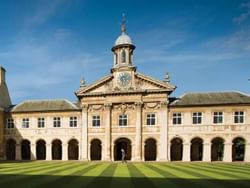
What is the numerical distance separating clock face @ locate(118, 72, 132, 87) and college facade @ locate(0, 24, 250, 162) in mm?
164

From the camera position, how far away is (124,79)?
43.4 meters

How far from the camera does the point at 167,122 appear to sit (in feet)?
137

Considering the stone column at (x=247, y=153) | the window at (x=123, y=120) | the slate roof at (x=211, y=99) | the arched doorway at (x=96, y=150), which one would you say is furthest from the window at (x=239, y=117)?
the arched doorway at (x=96, y=150)

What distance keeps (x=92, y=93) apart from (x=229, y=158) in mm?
23638

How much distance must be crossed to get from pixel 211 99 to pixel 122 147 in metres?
17.5

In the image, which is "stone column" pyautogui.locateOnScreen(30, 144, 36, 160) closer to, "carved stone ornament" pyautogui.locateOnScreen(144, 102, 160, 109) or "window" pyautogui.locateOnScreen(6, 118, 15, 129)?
"window" pyautogui.locateOnScreen(6, 118, 15, 129)

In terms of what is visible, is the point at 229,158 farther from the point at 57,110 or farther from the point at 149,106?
the point at 57,110

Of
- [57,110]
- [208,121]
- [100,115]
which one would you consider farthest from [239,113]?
[57,110]

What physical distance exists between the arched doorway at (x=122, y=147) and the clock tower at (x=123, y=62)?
990cm

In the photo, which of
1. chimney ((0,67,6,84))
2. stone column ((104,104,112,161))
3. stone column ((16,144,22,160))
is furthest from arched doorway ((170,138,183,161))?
chimney ((0,67,6,84))

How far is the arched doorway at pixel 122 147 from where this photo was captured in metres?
45.6

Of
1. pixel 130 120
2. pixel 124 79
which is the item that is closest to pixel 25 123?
pixel 130 120

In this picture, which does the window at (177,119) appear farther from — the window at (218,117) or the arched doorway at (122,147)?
the arched doorway at (122,147)

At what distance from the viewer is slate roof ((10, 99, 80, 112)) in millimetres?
45925
